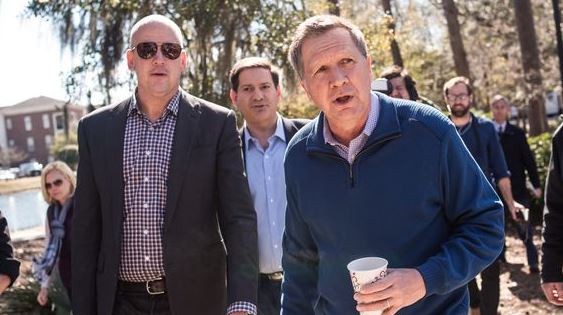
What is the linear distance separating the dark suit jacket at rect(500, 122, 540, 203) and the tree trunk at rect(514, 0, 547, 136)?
34.6 ft

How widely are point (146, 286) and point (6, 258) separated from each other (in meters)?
0.70

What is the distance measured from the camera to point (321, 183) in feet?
7.88

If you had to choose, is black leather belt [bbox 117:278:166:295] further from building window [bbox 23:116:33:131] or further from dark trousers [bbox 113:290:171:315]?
building window [bbox 23:116:33:131]

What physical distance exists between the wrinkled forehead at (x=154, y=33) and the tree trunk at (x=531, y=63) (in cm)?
1626

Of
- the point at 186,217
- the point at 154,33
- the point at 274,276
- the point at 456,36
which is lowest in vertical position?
the point at 274,276

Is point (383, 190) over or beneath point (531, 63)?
beneath

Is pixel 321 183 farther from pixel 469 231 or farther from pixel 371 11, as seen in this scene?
pixel 371 11

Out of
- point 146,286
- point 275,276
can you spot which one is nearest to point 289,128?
point 275,276

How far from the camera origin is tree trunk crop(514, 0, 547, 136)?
18.0 m

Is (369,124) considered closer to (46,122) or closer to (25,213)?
(25,213)

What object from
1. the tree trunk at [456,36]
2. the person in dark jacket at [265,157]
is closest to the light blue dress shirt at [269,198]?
the person in dark jacket at [265,157]

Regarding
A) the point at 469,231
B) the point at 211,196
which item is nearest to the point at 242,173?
the point at 211,196

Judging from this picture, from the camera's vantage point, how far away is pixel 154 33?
3359 millimetres

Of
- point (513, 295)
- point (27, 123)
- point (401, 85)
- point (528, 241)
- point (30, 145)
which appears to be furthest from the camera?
point (30, 145)
